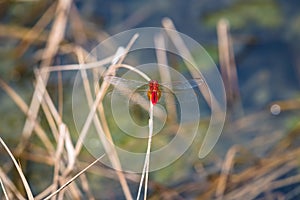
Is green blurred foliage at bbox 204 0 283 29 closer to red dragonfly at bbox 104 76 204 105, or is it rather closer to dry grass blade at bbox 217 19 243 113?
dry grass blade at bbox 217 19 243 113

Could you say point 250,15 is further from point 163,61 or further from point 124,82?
point 124,82

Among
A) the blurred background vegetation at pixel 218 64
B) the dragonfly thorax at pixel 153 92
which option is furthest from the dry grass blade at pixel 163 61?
the dragonfly thorax at pixel 153 92

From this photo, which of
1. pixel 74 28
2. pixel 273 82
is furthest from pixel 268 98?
pixel 74 28

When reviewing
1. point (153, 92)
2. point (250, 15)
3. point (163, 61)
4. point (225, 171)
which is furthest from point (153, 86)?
point (250, 15)

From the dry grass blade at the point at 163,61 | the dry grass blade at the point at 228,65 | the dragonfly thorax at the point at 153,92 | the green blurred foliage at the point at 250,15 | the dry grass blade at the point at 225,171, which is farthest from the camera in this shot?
the green blurred foliage at the point at 250,15

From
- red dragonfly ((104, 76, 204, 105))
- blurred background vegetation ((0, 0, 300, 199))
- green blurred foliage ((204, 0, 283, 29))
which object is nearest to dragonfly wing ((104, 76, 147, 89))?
red dragonfly ((104, 76, 204, 105))

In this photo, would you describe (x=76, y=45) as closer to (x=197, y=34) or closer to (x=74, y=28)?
(x=74, y=28)

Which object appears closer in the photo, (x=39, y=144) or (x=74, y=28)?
(x=39, y=144)

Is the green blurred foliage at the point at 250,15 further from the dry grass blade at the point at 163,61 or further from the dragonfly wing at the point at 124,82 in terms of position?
the dragonfly wing at the point at 124,82
